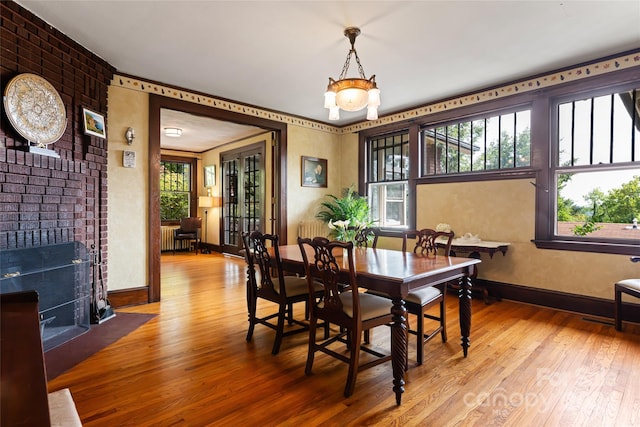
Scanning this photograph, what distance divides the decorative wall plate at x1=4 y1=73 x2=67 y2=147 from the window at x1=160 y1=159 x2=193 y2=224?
18.0ft

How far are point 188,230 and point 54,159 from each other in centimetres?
548

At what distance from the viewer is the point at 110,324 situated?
10.3ft

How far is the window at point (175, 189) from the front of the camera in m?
8.24

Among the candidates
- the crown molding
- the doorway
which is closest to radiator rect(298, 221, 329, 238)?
the crown molding

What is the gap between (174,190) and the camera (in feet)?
27.6

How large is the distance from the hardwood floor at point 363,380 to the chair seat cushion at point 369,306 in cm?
46

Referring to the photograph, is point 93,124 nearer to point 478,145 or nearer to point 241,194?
point 241,194

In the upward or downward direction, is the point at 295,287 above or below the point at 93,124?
below

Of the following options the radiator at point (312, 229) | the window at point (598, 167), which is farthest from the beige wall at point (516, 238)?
the radiator at point (312, 229)

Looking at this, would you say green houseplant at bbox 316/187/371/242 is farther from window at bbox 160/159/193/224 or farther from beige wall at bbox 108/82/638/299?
window at bbox 160/159/193/224

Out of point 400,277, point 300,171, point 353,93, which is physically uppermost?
point 353,93

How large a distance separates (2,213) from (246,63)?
241 cm

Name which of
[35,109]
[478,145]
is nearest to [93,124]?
[35,109]

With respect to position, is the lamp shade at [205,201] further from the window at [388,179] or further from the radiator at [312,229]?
the window at [388,179]
